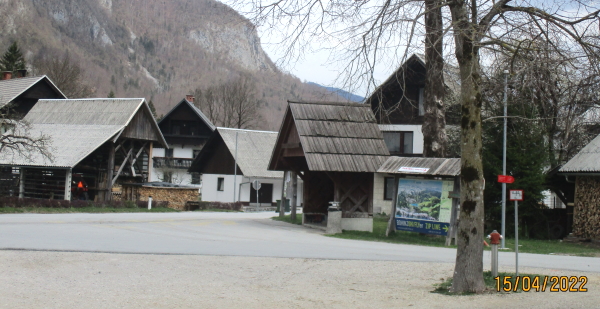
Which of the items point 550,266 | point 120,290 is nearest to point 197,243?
point 120,290

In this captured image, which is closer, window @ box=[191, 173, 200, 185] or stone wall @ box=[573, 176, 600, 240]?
stone wall @ box=[573, 176, 600, 240]

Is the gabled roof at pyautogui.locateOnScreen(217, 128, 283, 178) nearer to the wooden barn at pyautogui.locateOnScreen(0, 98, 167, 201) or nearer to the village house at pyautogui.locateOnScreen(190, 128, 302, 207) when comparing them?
the village house at pyautogui.locateOnScreen(190, 128, 302, 207)

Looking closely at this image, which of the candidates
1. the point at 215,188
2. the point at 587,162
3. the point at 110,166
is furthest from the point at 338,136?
the point at 215,188

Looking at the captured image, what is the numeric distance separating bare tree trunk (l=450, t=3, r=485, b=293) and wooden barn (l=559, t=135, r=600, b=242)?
16421 mm

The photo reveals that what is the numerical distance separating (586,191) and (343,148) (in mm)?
9925

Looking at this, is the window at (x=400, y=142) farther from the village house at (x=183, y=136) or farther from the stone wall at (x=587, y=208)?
the village house at (x=183, y=136)

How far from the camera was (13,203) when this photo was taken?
34188mm

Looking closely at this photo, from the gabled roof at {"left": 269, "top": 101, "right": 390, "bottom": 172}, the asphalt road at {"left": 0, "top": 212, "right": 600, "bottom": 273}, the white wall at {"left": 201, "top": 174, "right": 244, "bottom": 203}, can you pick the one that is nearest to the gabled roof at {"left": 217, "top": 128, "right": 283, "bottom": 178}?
the white wall at {"left": 201, "top": 174, "right": 244, "bottom": 203}

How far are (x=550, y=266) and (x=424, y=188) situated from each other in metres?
7.08

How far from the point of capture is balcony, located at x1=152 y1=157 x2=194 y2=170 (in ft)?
243

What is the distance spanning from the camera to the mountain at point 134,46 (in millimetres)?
132625

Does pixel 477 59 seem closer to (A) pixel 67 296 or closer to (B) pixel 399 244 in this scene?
(A) pixel 67 296

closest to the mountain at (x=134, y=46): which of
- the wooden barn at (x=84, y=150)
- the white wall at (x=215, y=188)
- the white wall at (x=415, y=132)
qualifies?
the white wall at (x=215, y=188)

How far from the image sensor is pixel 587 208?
26547 millimetres
